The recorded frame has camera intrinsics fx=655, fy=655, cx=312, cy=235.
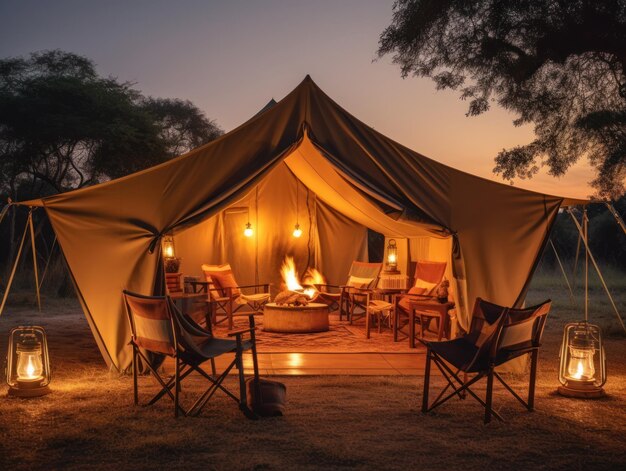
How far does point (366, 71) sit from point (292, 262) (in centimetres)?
Result: 314

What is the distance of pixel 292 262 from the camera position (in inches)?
408

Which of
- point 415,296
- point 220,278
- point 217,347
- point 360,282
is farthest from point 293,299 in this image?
point 217,347

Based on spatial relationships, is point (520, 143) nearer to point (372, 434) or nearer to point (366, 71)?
point (366, 71)

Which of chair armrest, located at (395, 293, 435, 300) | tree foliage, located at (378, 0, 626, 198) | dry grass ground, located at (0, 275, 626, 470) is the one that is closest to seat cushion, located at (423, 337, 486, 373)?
dry grass ground, located at (0, 275, 626, 470)

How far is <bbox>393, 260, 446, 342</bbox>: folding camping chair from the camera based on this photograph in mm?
7199

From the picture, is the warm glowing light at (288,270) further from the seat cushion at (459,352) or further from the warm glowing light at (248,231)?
the seat cushion at (459,352)

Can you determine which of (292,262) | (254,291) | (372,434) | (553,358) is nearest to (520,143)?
(292,262)

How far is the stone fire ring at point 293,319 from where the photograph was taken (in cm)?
775

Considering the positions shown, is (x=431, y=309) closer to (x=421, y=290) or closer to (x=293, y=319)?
(x=421, y=290)

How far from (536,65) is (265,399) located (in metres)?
8.12

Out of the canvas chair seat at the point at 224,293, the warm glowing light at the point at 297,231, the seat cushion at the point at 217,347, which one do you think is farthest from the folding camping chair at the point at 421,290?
the seat cushion at the point at 217,347

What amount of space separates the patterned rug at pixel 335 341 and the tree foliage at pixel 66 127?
6.24 meters

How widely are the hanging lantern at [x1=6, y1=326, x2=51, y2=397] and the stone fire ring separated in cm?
338

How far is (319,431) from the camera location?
387 centimetres
